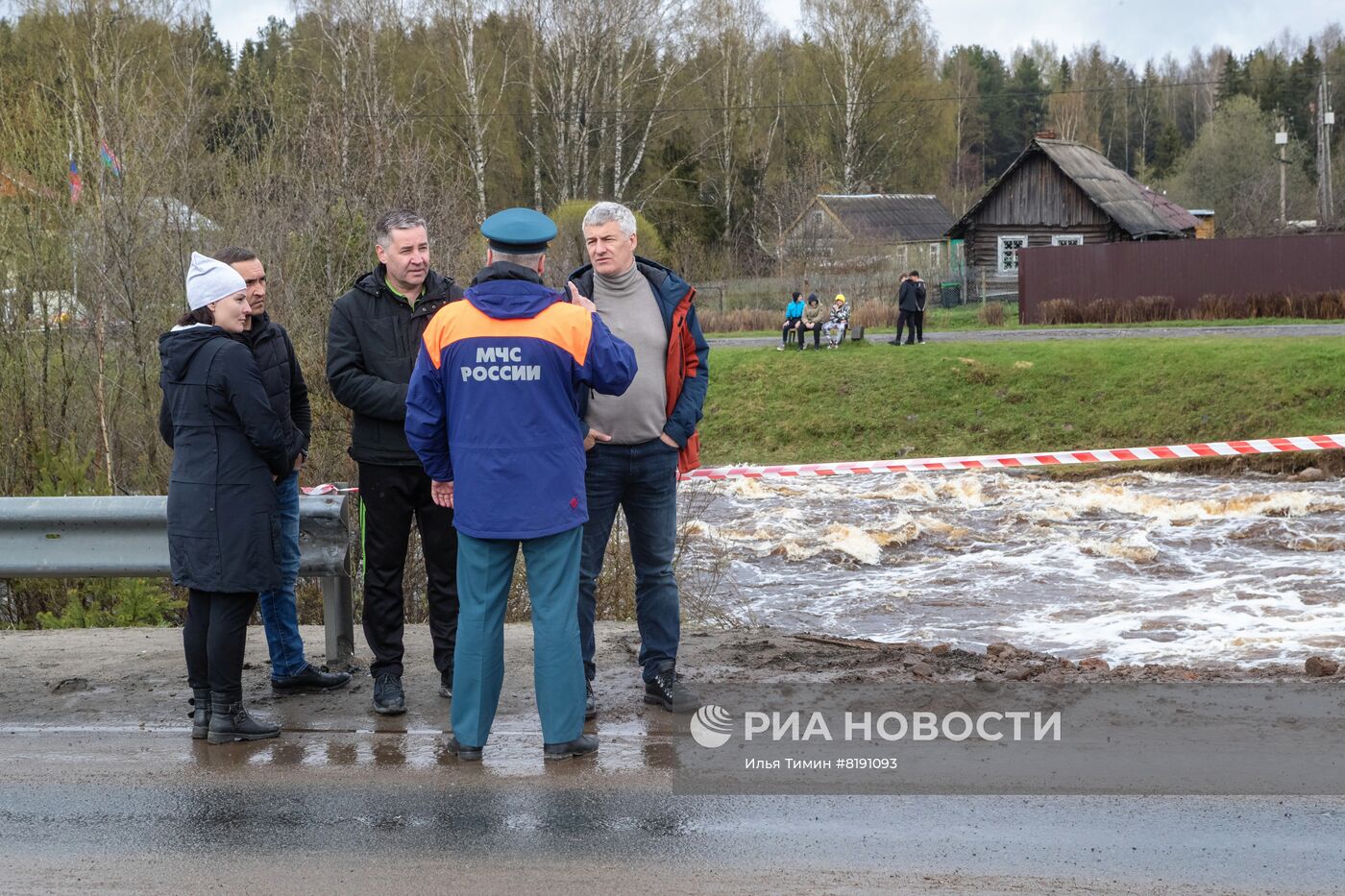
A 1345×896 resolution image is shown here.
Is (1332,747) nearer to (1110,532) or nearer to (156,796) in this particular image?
(156,796)

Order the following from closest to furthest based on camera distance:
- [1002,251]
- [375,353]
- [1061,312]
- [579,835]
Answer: [579,835]
[375,353]
[1061,312]
[1002,251]

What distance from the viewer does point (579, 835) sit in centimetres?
464

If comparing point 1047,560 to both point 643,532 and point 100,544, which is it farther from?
point 100,544

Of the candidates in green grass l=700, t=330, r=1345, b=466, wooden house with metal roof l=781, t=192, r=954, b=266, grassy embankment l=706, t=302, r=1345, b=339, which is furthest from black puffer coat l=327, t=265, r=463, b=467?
wooden house with metal roof l=781, t=192, r=954, b=266

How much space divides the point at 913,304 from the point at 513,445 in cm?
2627

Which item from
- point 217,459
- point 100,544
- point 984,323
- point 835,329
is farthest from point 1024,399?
point 217,459

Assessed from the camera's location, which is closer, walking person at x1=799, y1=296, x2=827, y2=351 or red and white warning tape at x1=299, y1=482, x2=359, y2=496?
red and white warning tape at x1=299, y1=482, x2=359, y2=496

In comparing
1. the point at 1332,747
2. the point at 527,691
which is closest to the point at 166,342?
the point at 527,691

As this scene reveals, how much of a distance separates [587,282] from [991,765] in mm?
2599

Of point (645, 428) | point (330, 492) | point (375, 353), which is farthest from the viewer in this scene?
point (330, 492)

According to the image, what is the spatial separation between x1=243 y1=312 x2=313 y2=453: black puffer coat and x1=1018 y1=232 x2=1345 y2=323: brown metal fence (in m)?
31.6

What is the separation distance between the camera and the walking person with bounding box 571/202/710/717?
19.3 feet

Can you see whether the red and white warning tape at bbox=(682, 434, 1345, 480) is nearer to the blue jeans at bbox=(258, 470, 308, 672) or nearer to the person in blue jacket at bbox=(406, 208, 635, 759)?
the blue jeans at bbox=(258, 470, 308, 672)

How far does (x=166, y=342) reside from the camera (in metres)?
5.75
